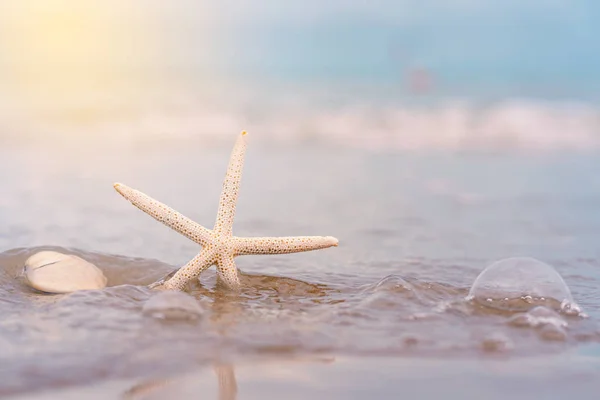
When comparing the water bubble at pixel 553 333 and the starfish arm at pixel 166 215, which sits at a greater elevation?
the starfish arm at pixel 166 215

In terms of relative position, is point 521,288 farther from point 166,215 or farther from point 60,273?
point 60,273

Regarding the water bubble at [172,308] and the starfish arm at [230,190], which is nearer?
the water bubble at [172,308]

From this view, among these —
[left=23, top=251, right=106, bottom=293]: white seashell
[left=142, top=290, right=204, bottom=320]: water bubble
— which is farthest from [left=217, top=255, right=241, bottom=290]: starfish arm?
[left=23, top=251, right=106, bottom=293]: white seashell

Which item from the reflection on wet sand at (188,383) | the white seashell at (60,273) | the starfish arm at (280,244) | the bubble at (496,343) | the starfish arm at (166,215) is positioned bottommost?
the reflection on wet sand at (188,383)

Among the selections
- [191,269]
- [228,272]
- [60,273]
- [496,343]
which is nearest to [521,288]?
[496,343]

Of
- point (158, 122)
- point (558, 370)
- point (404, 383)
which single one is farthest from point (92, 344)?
point (158, 122)

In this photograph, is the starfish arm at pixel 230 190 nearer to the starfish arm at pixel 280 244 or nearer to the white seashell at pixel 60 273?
the starfish arm at pixel 280 244

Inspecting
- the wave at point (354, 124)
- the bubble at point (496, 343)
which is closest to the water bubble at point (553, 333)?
the bubble at point (496, 343)
